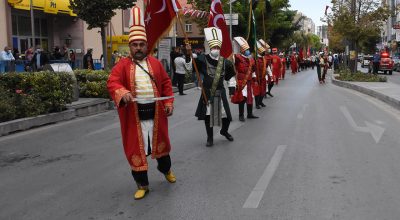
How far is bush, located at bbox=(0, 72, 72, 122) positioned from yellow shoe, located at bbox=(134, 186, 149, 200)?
6215mm

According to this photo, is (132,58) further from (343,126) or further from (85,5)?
(85,5)

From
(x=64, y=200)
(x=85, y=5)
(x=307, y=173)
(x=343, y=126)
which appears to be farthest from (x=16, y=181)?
(x=85, y=5)

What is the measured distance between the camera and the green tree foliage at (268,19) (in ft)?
148

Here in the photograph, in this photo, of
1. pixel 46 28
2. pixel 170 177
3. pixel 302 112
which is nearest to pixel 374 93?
pixel 302 112

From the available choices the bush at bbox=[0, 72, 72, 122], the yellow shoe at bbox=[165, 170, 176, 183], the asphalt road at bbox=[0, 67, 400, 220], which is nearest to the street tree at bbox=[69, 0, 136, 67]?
the bush at bbox=[0, 72, 72, 122]

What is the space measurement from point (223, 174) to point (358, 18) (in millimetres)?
23238

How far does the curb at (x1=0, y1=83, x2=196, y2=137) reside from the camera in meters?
10.9

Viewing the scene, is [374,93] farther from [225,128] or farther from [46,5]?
[46,5]

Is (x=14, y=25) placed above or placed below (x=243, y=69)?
above

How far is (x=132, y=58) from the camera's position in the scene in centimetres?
584

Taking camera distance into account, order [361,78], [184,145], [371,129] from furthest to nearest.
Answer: [361,78] < [371,129] < [184,145]

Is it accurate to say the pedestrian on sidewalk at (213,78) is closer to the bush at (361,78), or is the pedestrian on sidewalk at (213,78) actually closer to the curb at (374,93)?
the curb at (374,93)

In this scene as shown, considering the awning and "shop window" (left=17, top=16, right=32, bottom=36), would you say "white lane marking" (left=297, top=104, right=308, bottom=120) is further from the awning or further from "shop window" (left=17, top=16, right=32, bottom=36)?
"shop window" (left=17, top=16, right=32, bottom=36)

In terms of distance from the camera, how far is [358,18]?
27.9 metres
